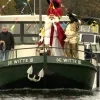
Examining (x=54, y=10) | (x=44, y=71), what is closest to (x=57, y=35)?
(x=54, y=10)

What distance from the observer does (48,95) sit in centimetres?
1809

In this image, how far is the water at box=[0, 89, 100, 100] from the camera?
690 inches

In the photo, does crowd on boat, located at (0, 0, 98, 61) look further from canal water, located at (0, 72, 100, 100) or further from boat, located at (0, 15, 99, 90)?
canal water, located at (0, 72, 100, 100)

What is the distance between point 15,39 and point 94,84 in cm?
311

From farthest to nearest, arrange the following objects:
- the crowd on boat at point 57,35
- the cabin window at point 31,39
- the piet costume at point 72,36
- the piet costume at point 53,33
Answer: the cabin window at point 31,39 → the piet costume at point 53,33 → the piet costume at point 72,36 → the crowd on boat at point 57,35

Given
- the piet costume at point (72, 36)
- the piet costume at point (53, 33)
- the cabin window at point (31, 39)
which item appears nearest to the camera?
the piet costume at point (72, 36)

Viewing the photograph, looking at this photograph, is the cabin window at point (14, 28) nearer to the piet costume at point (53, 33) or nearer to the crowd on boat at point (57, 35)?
the crowd on boat at point (57, 35)

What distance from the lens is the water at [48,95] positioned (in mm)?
17516

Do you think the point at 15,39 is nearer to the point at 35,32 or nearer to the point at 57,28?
the point at 35,32

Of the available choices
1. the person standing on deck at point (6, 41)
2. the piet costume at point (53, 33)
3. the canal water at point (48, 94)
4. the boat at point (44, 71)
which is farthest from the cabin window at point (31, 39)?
the canal water at point (48, 94)

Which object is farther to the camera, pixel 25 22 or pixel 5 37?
pixel 25 22

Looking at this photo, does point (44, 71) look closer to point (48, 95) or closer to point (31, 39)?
point (48, 95)

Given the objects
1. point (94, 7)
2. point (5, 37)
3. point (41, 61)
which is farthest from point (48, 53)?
point (94, 7)

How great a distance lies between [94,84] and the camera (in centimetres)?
Answer: 2219
